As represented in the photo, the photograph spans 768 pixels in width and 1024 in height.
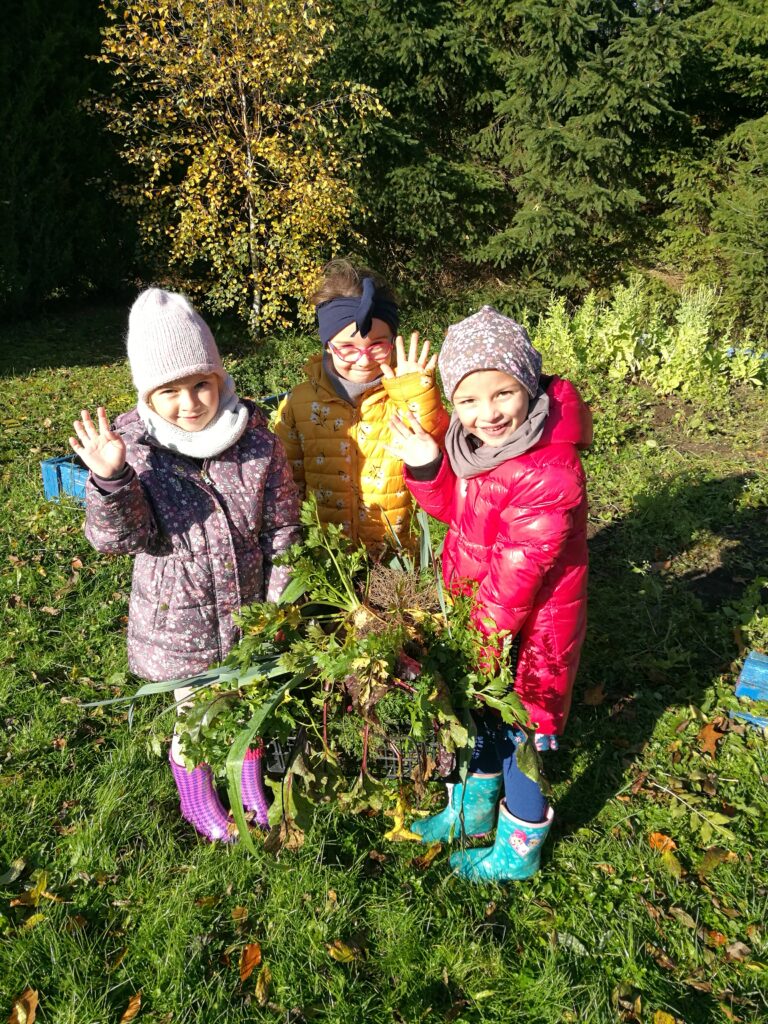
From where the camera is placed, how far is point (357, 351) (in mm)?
2469

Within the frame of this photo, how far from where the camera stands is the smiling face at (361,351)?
8.03ft

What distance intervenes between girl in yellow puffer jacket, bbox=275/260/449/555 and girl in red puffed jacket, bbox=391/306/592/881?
10.9 inches

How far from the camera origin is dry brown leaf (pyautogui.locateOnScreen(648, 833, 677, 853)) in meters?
2.52

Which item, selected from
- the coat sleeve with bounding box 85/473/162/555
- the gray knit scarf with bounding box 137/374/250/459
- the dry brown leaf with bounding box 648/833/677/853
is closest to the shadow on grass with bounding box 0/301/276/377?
the gray knit scarf with bounding box 137/374/250/459

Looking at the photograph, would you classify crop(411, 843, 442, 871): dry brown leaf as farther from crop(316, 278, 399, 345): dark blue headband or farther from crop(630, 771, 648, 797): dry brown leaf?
crop(316, 278, 399, 345): dark blue headband

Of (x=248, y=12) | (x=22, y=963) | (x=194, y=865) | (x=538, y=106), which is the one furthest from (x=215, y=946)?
(x=538, y=106)

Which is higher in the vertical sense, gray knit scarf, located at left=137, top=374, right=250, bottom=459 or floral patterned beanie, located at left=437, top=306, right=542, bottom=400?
floral patterned beanie, located at left=437, top=306, right=542, bottom=400

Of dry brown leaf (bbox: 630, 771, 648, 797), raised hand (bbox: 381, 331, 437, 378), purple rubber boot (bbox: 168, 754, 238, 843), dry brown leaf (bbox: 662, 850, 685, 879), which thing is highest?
raised hand (bbox: 381, 331, 437, 378)

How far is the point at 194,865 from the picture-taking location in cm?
231

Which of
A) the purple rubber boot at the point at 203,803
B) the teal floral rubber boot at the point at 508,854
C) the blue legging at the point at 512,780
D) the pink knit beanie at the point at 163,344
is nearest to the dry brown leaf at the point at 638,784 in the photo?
the teal floral rubber boot at the point at 508,854

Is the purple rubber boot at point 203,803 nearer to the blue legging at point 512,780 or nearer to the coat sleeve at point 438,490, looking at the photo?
the blue legging at point 512,780

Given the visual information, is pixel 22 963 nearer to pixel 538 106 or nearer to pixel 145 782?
pixel 145 782

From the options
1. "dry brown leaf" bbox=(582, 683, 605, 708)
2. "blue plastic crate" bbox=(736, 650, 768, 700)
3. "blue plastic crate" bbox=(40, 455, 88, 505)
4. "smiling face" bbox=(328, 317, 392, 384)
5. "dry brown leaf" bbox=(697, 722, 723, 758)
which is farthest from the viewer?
"blue plastic crate" bbox=(40, 455, 88, 505)

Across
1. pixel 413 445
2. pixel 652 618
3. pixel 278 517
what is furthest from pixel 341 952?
pixel 652 618
